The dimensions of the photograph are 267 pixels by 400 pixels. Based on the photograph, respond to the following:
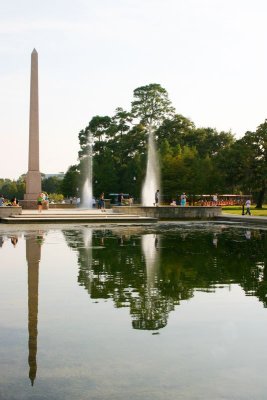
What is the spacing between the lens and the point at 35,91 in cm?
4025

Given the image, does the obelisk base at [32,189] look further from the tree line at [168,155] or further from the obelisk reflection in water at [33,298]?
the obelisk reflection in water at [33,298]

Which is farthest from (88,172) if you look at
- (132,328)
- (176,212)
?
(132,328)

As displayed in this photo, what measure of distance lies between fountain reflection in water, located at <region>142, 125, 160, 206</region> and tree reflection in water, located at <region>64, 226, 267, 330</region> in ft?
96.2

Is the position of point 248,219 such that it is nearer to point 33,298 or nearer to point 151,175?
point 33,298

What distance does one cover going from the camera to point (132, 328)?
22.5ft

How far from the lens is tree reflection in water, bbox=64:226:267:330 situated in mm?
8594

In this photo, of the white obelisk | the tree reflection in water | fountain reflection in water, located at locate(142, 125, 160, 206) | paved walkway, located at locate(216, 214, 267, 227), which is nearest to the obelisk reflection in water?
the tree reflection in water

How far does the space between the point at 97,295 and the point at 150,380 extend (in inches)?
162

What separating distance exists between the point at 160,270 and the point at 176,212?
2339 cm

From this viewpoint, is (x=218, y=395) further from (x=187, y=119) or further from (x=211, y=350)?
(x=187, y=119)

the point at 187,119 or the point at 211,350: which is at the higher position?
the point at 187,119

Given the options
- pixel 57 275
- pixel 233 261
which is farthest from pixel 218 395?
pixel 233 261

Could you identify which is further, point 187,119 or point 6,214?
point 187,119

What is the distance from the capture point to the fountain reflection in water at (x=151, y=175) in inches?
1926
